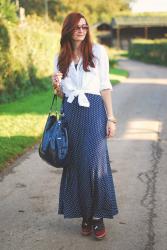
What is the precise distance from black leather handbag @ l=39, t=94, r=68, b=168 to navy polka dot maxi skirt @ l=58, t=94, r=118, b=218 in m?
0.10

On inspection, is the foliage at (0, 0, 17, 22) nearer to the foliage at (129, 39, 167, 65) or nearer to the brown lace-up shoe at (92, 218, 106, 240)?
the brown lace-up shoe at (92, 218, 106, 240)

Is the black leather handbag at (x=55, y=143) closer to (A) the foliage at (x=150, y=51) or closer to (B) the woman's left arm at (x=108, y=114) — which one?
(B) the woman's left arm at (x=108, y=114)

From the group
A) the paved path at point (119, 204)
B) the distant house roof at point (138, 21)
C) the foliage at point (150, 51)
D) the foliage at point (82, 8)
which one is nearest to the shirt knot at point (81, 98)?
the paved path at point (119, 204)

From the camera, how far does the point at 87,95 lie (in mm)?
4598

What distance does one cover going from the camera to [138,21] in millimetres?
72500

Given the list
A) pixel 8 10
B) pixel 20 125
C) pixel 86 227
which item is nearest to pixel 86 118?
pixel 86 227

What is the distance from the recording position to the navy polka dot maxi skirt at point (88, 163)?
15.0ft

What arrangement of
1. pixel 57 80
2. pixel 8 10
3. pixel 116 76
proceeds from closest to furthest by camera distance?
pixel 57 80 < pixel 8 10 < pixel 116 76

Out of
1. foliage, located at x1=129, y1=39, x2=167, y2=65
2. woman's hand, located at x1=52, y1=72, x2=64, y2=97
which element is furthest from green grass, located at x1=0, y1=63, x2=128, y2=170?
foliage, located at x1=129, y1=39, x2=167, y2=65

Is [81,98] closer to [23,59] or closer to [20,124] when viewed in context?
[20,124]

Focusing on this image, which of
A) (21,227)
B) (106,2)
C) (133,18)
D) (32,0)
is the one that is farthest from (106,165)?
(106,2)

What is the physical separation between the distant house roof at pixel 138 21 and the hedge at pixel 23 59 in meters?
52.2

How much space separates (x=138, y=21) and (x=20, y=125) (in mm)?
63825

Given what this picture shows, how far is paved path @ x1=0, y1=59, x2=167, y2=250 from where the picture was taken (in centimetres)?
460
